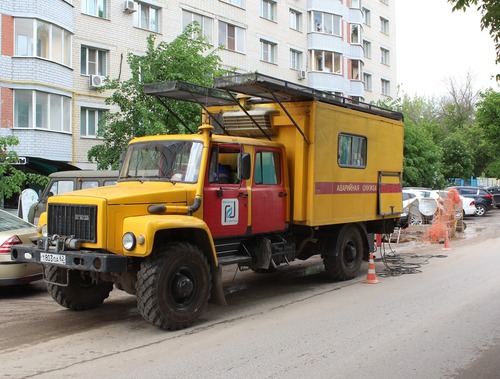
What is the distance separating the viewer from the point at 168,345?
595 cm

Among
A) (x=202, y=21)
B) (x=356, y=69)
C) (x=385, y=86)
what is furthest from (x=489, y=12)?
(x=385, y=86)

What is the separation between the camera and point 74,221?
257 inches

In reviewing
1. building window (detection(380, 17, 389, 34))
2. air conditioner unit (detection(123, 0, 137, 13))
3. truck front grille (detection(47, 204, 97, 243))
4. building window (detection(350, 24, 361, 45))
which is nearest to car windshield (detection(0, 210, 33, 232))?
truck front grille (detection(47, 204, 97, 243))

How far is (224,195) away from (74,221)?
81.8 inches

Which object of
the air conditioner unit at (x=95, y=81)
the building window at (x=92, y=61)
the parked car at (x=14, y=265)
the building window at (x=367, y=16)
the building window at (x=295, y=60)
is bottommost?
the parked car at (x=14, y=265)

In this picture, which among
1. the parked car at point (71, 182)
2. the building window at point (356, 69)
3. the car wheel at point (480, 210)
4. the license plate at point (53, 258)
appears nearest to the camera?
the license plate at point (53, 258)

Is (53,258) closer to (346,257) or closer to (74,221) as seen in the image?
(74,221)

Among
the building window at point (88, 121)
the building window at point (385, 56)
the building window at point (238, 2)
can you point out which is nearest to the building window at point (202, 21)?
the building window at point (238, 2)

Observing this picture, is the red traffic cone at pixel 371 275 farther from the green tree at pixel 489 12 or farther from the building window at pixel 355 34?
the building window at pixel 355 34

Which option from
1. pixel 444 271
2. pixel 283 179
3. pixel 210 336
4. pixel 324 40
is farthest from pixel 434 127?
pixel 210 336

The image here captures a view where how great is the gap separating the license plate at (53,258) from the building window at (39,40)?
1666cm

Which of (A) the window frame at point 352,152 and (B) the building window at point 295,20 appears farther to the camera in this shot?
(B) the building window at point 295,20

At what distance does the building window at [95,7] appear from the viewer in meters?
23.6

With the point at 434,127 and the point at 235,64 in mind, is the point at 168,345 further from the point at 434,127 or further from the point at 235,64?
the point at 434,127
